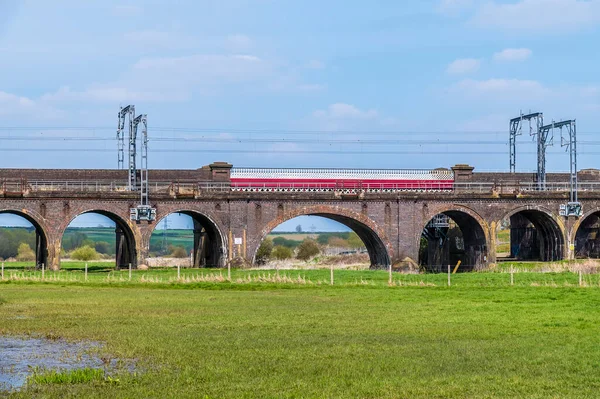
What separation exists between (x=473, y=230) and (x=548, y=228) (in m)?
6.34

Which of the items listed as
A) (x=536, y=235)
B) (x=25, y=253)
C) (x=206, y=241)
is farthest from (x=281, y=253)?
(x=25, y=253)

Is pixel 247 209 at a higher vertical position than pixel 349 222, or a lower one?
higher

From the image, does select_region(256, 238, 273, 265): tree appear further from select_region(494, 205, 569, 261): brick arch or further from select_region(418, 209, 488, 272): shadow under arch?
select_region(494, 205, 569, 261): brick arch

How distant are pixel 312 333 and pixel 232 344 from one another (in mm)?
3051

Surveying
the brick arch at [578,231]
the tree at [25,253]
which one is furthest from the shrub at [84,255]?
the brick arch at [578,231]

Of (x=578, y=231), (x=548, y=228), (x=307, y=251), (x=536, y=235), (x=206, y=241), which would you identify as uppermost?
(x=548, y=228)

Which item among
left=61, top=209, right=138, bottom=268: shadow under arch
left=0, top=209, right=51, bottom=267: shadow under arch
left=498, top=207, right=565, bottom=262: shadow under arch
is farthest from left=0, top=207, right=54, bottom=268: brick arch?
left=498, top=207, right=565, bottom=262: shadow under arch

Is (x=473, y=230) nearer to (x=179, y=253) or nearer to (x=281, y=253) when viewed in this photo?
(x=281, y=253)

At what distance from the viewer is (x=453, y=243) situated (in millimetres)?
81125

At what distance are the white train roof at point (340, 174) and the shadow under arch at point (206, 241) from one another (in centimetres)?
456

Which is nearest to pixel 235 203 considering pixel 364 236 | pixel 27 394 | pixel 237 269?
pixel 237 269

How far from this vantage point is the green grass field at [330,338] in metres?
17.6

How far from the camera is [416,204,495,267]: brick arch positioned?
7100 cm

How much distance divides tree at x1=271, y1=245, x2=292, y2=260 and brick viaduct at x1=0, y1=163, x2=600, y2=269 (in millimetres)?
28082
